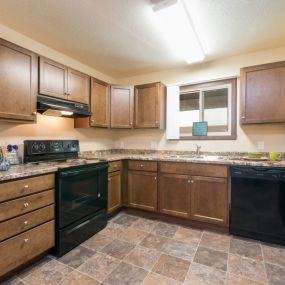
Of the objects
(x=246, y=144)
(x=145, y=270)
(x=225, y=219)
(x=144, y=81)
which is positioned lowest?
(x=145, y=270)

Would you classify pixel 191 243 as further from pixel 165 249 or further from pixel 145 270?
pixel 145 270

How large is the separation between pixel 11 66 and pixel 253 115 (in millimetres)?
2895

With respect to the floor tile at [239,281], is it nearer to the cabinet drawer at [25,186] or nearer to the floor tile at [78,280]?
the floor tile at [78,280]

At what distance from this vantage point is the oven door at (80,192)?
77.8 inches

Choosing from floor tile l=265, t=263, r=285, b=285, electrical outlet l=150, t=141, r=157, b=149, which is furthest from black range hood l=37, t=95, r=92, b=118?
floor tile l=265, t=263, r=285, b=285

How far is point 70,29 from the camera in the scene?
7.30 feet


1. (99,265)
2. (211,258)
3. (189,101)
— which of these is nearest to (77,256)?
(99,265)

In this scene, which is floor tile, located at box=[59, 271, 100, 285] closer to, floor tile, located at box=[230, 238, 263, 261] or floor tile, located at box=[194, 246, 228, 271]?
floor tile, located at box=[194, 246, 228, 271]

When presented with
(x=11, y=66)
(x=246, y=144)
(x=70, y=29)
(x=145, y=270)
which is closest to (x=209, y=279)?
(x=145, y=270)

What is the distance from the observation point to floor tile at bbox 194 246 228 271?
1841 mm

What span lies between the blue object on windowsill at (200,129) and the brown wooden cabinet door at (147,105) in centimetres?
60

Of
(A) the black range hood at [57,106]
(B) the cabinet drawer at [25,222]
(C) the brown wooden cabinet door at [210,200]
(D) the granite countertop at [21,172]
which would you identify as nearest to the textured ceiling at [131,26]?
(A) the black range hood at [57,106]

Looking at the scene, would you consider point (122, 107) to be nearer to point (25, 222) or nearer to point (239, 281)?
point (25, 222)

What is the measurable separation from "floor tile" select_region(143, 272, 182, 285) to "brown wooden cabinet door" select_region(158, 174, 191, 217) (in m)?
1.08
